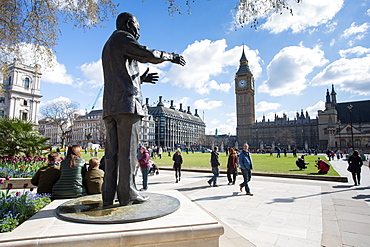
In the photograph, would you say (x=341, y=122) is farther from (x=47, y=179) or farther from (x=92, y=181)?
(x=47, y=179)

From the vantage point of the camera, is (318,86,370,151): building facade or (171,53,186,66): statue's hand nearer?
(171,53,186,66): statue's hand

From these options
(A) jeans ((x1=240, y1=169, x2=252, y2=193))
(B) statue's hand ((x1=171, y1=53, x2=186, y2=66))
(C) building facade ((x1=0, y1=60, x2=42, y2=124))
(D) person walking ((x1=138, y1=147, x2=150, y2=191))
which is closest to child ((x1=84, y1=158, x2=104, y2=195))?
(B) statue's hand ((x1=171, y1=53, x2=186, y2=66))

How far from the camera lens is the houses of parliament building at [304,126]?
7206 centimetres

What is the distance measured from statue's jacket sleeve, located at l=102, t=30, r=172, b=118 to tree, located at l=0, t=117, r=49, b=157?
943 cm

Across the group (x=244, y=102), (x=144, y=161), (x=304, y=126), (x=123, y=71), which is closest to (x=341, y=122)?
(x=304, y=126)

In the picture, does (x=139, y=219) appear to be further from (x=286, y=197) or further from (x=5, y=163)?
(x=5, y=163)

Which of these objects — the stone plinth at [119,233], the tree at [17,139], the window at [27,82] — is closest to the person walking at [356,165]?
the stone plinth at [119,233]

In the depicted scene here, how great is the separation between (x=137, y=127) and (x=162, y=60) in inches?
48.1

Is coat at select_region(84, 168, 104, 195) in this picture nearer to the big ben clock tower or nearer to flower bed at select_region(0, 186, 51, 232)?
flower bed at select_region(0, 186, 51, 232)

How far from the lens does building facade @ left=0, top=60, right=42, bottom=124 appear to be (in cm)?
5050

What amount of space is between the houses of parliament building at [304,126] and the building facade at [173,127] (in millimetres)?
28681

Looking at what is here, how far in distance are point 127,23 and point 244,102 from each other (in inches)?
4739

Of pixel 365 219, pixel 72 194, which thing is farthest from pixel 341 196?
pixel 72 194

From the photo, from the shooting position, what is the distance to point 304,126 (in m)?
99.3
